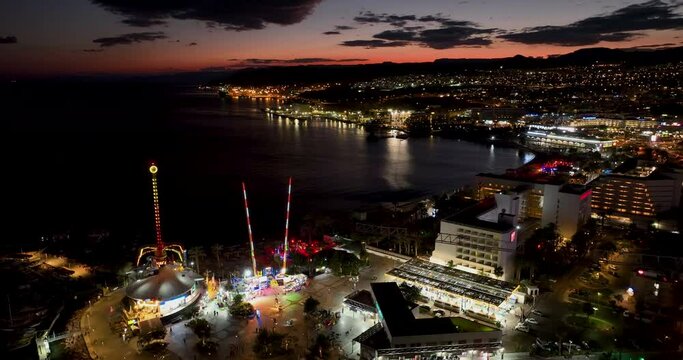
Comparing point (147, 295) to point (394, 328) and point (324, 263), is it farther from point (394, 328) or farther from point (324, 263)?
point (394, 328)

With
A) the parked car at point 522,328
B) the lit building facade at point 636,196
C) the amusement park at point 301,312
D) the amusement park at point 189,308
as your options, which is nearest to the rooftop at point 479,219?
the amusement park at point 301,312

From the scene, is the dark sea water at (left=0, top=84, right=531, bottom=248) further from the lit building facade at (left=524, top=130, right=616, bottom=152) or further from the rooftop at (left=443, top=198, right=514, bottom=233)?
the rooftop at (left=443, top=198, right=514, bottom=233)

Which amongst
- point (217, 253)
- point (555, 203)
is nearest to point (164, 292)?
point (217, 253)

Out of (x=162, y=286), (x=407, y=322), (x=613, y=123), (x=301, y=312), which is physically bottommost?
(x=301, y=312)

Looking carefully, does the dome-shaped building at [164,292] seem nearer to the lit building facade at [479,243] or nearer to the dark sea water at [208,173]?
the lit building facade at [479,243]

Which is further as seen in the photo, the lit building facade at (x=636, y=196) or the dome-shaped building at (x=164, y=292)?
the lit building facade at (x=636, y=196)

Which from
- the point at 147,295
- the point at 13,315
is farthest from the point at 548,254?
the point at 13,315

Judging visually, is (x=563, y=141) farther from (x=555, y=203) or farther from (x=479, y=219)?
(x=479, y=219)

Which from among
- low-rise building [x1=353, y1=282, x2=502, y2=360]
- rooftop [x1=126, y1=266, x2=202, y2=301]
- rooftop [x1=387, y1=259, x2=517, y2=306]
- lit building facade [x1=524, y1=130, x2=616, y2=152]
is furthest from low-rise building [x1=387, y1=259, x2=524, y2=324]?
lit building facade [x1=524, y1=130, x2=616, y2=152]

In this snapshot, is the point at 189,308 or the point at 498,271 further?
the point at 498,271

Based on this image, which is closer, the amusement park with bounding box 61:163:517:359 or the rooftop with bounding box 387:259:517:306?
the amusement park with bounding box 61:163:517:359
